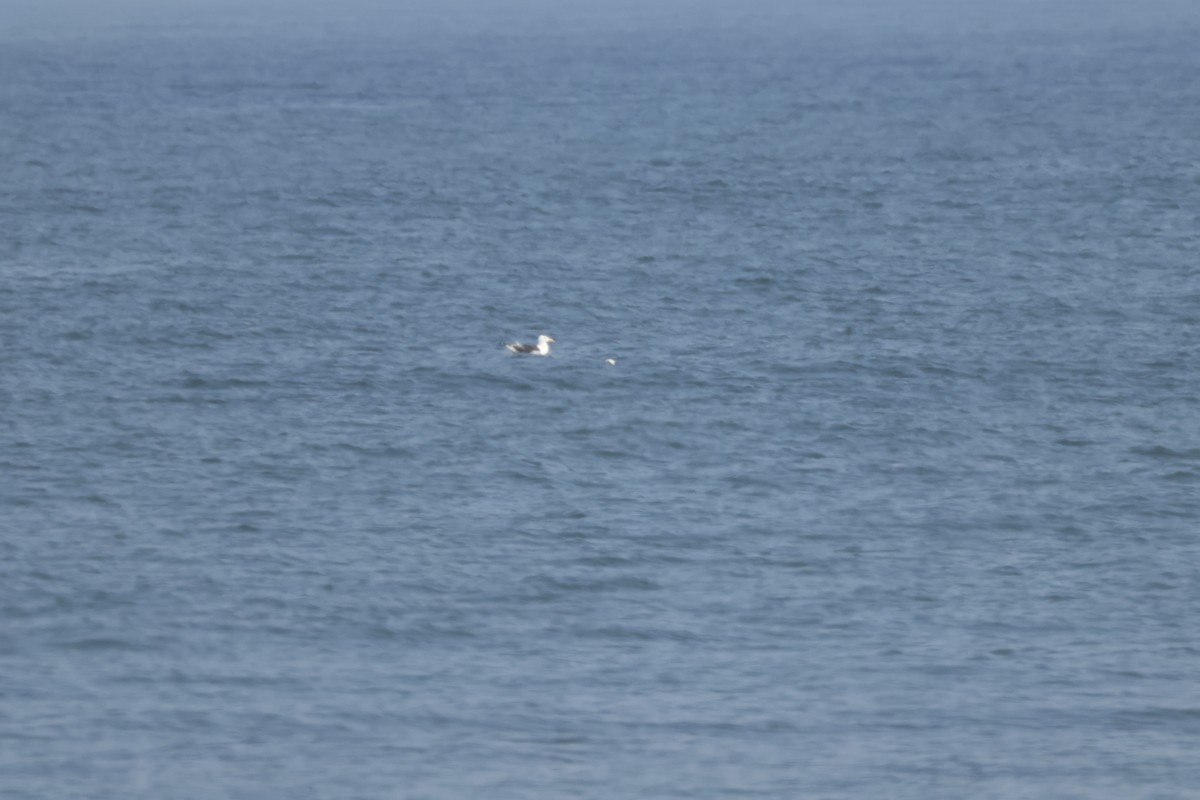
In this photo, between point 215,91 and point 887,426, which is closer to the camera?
point 887,426

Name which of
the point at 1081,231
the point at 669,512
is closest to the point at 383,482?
the point at 669,512

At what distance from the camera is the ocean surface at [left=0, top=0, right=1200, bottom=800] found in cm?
2530

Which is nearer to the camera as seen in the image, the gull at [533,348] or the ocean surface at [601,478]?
the ocean surface at [601,478]

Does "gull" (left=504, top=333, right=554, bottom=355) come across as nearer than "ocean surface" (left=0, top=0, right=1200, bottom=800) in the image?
No

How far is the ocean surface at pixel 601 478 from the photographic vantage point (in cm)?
2530

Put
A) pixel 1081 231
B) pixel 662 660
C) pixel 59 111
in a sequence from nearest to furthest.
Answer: pixel 662 660, pixel 1081 231, pixel 59 111

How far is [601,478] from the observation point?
35406 mm

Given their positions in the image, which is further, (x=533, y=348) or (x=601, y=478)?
(x=533, y=348)

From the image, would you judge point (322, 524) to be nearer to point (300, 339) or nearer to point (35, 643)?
point (35, 643)

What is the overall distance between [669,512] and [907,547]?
4.20m

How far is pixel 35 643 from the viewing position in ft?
91.9

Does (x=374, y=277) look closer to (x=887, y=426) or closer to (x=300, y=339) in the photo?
(x=300, y=339)

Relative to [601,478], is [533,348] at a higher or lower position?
higher

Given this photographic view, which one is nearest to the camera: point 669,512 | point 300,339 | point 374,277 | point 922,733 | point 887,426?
point 922,733
